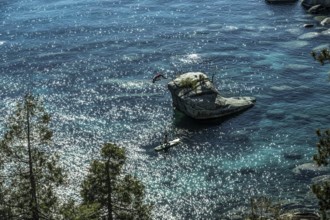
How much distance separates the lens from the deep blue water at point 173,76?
90875 millimetres

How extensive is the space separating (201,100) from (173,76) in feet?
63.5

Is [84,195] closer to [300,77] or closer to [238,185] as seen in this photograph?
[238,185]

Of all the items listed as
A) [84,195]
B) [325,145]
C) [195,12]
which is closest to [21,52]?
[195,12]

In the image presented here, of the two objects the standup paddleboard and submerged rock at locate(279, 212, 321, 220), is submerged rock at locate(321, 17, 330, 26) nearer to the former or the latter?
the standup paddleboard

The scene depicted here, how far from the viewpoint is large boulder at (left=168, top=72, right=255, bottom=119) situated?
360ft

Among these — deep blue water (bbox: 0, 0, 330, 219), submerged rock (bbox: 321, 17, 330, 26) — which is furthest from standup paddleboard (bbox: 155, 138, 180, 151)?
submerged rock (bbox: 321, 17, 330, 26)

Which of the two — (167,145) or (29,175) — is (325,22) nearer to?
(167,145)

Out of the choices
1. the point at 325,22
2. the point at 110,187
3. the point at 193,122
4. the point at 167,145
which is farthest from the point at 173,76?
the point at 110,187

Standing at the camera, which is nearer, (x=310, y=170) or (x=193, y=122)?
(x=310, y=170)

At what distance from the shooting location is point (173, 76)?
12800cm

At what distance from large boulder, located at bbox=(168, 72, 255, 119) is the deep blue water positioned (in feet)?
7.87

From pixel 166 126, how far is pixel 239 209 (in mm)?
30139

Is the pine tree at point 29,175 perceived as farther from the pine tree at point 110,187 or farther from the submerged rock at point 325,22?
the submerged rock at point 325,22

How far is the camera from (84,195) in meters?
54.1
